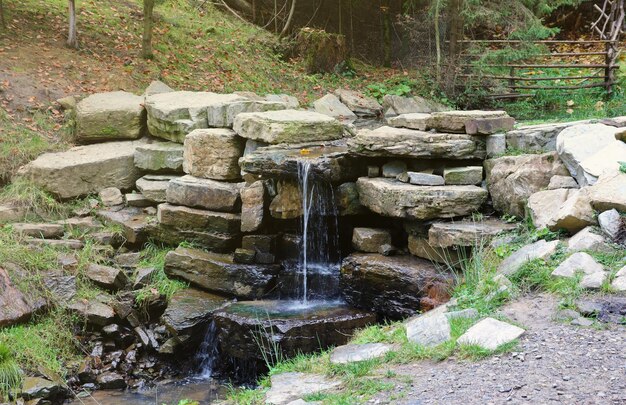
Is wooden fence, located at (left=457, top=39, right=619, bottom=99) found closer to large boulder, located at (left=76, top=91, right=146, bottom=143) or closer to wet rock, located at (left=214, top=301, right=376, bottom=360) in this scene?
large boulder, located at (left=76, top=91, right=146, bottom=143)

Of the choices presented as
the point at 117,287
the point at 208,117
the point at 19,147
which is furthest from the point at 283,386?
the point at 19,147

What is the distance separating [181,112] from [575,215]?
5.45 m

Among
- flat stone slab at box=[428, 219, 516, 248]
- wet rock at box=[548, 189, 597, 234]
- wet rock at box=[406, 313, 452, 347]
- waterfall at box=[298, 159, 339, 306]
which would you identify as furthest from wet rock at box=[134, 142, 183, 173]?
wet rock at box=[548, 189, 597, 234]

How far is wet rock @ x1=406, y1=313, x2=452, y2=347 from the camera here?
4750mm

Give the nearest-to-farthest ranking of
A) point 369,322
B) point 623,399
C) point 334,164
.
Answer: point 623,399, point 369,322, point 334,164

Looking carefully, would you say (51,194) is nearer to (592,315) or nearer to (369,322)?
(369,322)

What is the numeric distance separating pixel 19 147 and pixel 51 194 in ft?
3.07

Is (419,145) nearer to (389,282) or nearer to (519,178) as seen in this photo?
(519,178)

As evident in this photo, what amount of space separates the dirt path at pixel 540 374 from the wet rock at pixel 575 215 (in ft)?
4.28

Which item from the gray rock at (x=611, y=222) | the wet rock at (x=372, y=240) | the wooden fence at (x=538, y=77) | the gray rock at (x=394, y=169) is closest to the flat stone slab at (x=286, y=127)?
the gray rock at (x=394, y=169)

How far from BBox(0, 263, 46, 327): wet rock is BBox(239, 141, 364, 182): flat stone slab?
2.51 m

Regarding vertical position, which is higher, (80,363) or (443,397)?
(443,397)

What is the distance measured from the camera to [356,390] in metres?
4.29

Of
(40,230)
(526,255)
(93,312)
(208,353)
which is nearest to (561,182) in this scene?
(526,255)
